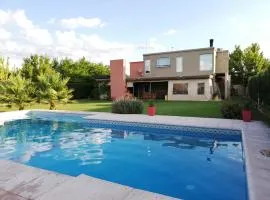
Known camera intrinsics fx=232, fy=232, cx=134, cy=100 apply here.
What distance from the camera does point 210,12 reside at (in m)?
17.3

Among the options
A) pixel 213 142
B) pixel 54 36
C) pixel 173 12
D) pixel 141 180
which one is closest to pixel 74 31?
pixel 54 36

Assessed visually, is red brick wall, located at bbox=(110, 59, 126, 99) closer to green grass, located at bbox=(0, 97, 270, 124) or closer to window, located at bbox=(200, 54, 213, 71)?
green grass, located at bbox=(0, 97, 270, 124)

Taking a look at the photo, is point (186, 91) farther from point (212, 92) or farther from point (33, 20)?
point (33, 20)

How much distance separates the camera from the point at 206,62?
2839cm

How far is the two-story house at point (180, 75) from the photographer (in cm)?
2762

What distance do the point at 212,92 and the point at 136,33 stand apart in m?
11.4

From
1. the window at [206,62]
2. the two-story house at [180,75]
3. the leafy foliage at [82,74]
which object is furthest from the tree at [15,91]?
the window at [206,62]

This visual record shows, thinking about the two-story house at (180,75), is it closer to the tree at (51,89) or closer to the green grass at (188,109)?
the green grass at (188,109)

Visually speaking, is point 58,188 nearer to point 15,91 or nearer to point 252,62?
point 15,91

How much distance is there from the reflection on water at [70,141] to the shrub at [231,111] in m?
3.79

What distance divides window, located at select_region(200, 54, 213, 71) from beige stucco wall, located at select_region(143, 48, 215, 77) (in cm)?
36

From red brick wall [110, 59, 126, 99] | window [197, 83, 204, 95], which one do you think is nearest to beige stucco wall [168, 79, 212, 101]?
window [197, 83, 204, 95]

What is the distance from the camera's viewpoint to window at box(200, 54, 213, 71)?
28125mm

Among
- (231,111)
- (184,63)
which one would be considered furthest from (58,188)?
(184,63)
